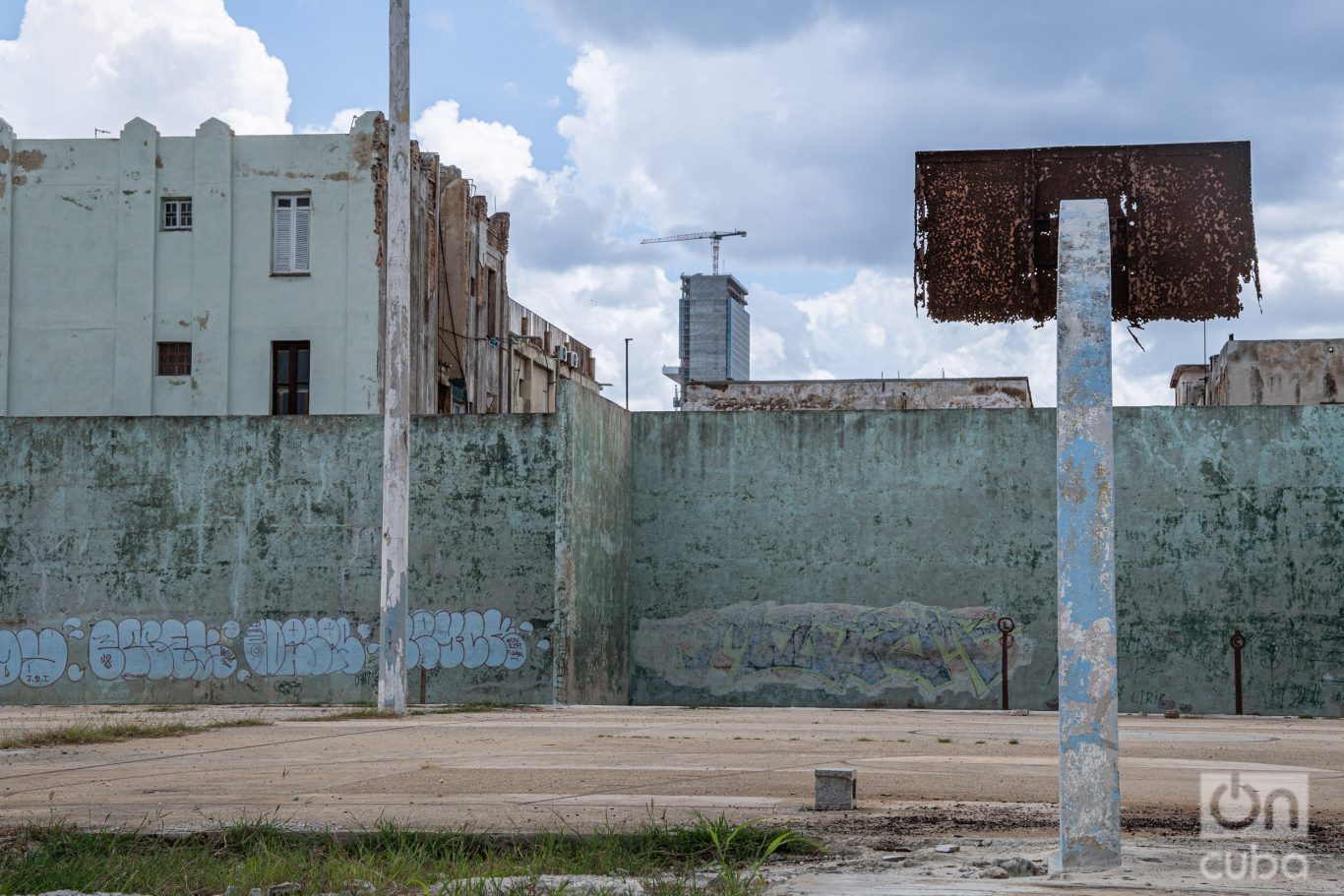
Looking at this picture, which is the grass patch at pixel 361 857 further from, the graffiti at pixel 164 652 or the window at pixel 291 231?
the window at pixel 291 231

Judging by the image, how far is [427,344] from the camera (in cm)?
3036

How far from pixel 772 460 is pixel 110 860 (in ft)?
51.4

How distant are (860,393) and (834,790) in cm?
2741

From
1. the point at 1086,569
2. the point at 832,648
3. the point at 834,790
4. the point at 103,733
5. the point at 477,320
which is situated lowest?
the point at 103,733

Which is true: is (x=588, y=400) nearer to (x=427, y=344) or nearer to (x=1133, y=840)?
(x=427, y=344)

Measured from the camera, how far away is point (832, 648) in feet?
67.5

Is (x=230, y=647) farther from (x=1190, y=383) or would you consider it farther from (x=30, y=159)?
(x=1190, y=383)

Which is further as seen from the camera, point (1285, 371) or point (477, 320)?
point (477, 320)

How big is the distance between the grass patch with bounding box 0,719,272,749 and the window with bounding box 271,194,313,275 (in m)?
15.4

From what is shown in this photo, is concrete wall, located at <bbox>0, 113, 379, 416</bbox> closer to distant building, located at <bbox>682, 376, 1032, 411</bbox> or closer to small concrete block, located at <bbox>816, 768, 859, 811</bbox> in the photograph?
distant building, located at <bbox>682, 376, 1032, 411</bbox>

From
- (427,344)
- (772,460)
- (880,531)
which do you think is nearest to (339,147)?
(427,344)

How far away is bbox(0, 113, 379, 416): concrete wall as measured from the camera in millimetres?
27797

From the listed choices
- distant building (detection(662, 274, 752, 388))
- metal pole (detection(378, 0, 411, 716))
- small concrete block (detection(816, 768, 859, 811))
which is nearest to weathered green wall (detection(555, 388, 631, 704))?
metal pole (detection(378, 0, 411, 716))

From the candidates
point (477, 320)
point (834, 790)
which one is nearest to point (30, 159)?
point (477, 320)
